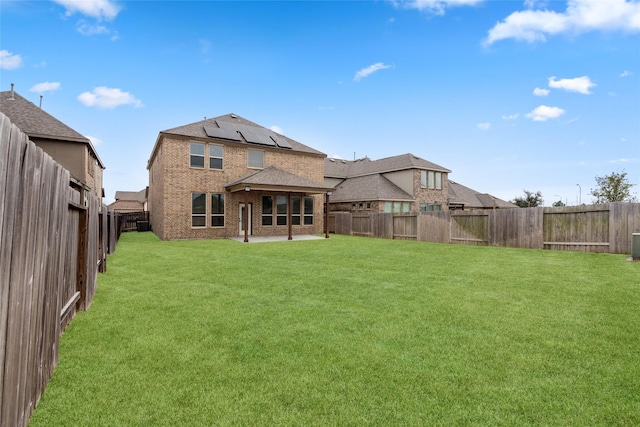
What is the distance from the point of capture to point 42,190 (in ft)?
7.97

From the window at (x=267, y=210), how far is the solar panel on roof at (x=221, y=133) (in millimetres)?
4164

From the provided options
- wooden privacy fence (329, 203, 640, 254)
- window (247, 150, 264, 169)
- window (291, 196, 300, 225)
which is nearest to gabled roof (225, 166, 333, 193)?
window (247, 150, 264, 169)

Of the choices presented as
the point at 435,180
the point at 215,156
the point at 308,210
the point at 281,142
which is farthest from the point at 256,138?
the point at 435,180

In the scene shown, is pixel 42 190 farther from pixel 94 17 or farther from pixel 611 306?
pixel 94 17

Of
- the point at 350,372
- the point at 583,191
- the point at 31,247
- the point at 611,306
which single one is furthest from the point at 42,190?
the point at 583,191

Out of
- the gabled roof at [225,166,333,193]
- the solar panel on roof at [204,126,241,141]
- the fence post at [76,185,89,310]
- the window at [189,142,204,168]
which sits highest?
the solar panel on roof at [204,126,241,141]

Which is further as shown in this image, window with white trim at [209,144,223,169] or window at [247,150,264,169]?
window at [247,150,264,169]

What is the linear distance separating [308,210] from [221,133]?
7.57m

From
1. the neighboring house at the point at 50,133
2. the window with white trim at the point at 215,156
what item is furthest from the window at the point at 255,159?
the neighboring house at the point at 50,133

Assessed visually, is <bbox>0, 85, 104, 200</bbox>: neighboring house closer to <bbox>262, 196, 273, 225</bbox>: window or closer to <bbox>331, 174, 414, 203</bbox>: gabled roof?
<bbox>262, 196, 273, 225</bbox>: window

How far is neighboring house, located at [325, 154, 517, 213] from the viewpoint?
27656mm

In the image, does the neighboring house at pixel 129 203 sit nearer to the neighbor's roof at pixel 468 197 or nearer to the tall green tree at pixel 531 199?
the neighbor's roof at pixel 468 197

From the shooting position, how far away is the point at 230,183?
18500 mm

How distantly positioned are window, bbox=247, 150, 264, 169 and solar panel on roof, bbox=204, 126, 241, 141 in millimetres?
1241
